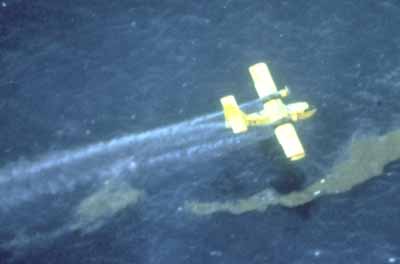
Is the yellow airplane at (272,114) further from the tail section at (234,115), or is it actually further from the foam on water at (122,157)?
the foam on water at (122,157)

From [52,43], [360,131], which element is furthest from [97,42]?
[360,131]

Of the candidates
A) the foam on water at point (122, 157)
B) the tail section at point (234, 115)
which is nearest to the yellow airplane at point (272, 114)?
Answer: the tail section at point (234, 115)

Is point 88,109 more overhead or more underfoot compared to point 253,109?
more overhead

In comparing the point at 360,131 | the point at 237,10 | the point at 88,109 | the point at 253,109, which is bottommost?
the point at 360,131

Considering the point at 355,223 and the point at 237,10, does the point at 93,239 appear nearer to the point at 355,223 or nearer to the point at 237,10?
the point at 355,223

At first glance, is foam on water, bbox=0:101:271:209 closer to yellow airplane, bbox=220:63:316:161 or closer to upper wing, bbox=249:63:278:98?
yellow airplane, bbox=220:63:316:161

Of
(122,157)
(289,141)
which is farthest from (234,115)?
(122,157)

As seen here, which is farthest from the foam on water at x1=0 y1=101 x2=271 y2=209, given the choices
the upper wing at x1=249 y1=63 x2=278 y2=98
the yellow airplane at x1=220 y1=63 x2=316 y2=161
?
the upper wing at x1=249 y1=63 x2=278 y2=98
